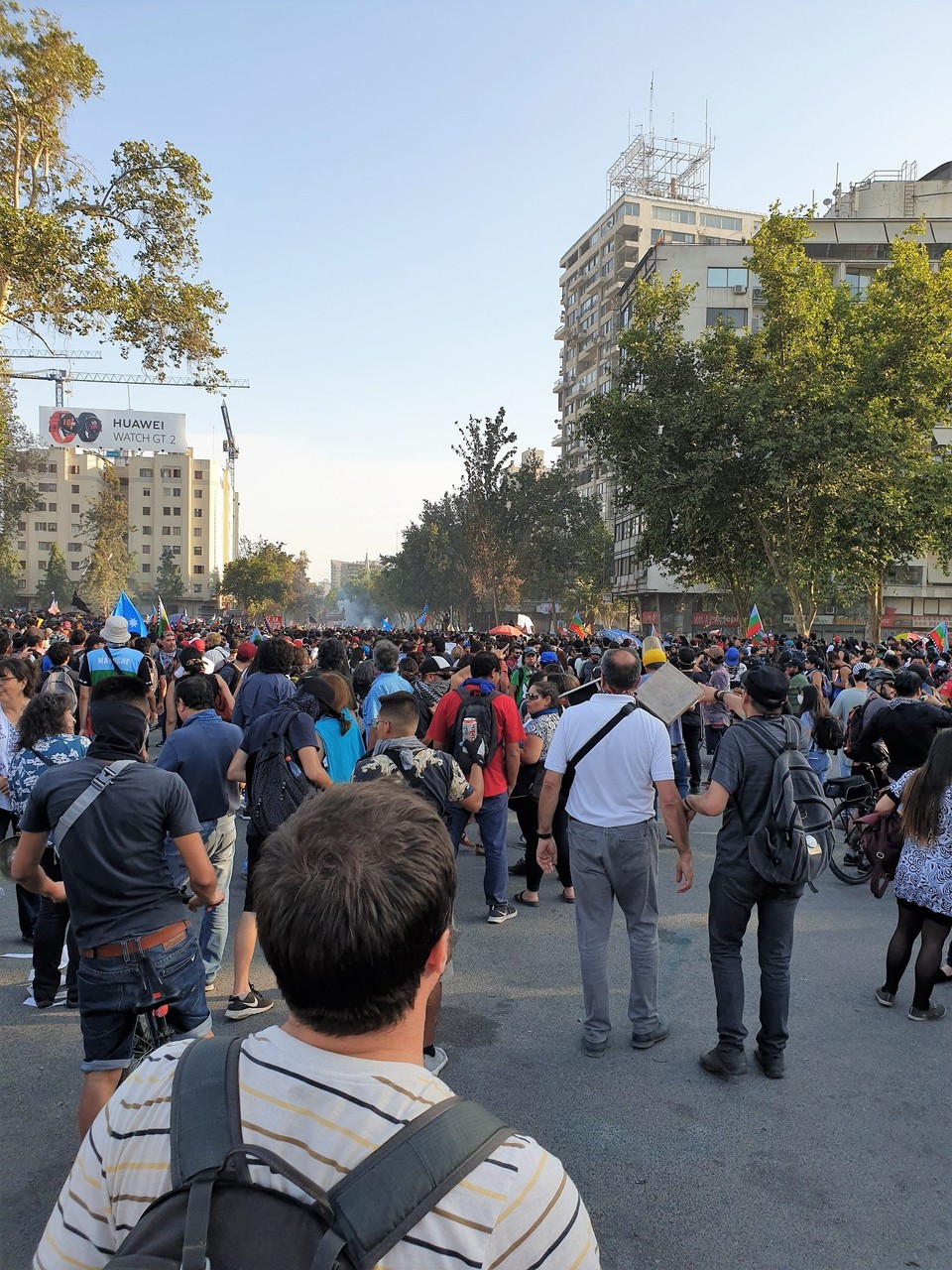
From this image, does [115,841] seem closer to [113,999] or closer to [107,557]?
[113,999]

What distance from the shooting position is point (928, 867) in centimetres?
475

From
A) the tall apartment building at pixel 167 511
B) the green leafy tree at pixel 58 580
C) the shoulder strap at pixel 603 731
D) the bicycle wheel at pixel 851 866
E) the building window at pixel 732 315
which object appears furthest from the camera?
the tall apartment building at pixel 167 511

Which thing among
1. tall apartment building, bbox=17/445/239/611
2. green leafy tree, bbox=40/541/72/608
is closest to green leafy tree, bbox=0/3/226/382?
green leafy tree, bbox=40/541/72/608

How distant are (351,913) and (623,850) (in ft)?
11.2

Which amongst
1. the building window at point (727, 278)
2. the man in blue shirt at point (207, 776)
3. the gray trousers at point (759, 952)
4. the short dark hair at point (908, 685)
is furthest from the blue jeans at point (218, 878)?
the building window at point (727, 278)

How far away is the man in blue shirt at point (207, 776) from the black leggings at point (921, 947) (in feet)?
12.1

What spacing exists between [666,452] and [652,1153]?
80.3 feet

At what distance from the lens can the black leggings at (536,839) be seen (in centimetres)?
680

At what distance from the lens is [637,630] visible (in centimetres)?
5872

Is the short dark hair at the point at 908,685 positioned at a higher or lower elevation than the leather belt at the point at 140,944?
higher

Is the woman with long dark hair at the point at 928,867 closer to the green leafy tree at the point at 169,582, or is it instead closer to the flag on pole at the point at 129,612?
the flag on pole at the point at 129,612

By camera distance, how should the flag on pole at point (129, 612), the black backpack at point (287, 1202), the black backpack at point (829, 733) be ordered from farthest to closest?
the flag on pole at point (129, 612)
the black backpack at point (829, 733)
the black backpack at point (287, 1202)

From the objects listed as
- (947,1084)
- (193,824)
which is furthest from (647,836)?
(193,824)

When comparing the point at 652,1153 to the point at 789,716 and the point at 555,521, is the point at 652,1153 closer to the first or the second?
the point at 789,716
